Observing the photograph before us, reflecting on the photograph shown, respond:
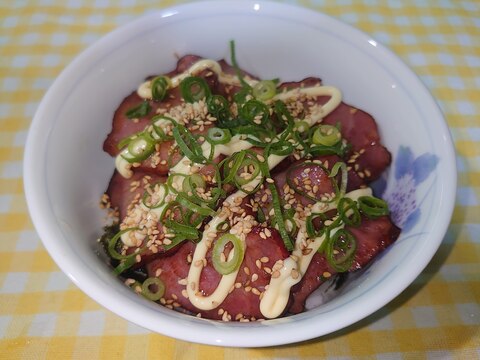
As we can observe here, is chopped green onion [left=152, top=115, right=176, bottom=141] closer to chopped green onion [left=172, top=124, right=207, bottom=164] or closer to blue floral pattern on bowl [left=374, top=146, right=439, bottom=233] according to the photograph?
chopped green onion [left=172, top=124, right=207, bottom=164]

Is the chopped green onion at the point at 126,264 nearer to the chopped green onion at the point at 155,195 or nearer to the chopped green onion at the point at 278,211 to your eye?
the chopped green onion at the point at 155,195

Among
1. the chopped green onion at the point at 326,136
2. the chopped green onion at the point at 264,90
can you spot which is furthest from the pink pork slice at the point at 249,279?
the chopped green onion at the point at 264,90

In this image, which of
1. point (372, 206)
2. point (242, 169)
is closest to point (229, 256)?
point (242, 169)

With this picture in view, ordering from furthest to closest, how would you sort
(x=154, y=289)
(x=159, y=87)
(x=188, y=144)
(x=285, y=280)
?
(x=159, y=87) → (x=188, y=144) → (x=154, y=289) → (x=285, y=280)

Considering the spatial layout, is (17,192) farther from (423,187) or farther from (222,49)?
(423,187)

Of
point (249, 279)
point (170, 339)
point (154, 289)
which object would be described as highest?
point (249, 279)

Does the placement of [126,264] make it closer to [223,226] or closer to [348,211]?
[223,226]

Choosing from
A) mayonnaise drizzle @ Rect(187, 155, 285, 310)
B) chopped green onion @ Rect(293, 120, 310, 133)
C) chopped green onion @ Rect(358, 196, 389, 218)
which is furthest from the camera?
chopped green onion @ Rect(293, 120, 310, 133)

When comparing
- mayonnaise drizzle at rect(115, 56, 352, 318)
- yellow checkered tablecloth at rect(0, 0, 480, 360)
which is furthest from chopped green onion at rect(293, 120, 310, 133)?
yellow checkered tablecloth at rect(0, 0, 480, 360)
